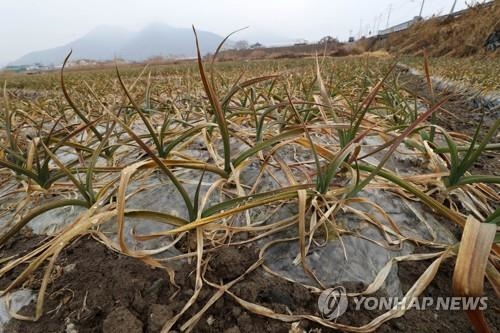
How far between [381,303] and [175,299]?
0.44 meters

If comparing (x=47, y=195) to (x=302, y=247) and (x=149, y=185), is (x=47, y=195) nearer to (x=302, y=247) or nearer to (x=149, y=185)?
(x=149, y=185)

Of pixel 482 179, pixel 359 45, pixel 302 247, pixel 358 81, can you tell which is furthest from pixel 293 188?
pixel 359 45

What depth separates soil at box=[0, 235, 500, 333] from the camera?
1.90ft

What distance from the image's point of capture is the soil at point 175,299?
1.90ft

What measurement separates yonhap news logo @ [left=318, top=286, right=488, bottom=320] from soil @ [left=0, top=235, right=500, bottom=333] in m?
0.01

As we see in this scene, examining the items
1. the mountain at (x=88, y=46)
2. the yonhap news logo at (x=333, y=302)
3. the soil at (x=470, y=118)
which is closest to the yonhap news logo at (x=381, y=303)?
the yonhap news logo at (x=333, y=302)

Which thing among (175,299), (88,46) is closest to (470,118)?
(175,299)

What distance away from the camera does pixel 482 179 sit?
2.36 ft

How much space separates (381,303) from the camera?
608 mm

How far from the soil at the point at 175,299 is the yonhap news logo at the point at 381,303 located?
0.01 metres

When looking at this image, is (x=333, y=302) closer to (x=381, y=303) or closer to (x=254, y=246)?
(x=381, y=303)

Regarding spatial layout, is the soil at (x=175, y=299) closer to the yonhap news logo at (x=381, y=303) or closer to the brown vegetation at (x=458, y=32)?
the yonhap news logo at (x=381, y=303)

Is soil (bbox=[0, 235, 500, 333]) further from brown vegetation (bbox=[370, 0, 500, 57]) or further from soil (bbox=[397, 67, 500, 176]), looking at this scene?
brown vegetation (bbox=[370, 0, 500, 57])

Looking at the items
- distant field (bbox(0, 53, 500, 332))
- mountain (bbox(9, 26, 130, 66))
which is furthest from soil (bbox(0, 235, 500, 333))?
mountain (bbox(9, 26, 130, 66))
